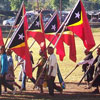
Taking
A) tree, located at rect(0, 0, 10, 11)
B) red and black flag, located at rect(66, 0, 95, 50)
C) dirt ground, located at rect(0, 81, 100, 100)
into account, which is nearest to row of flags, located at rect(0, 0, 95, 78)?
red and black flag, located at rect(66, 0, 95, 50)

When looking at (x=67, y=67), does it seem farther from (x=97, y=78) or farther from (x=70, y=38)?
(x=97, y=78)

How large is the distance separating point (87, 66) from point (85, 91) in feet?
2.82

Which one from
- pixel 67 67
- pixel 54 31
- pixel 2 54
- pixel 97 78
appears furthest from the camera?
pixel 67 67

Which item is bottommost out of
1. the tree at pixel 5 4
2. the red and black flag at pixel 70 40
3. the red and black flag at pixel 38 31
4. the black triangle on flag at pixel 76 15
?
the tree at pixel 5 4

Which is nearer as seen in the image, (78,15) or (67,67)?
(78,15)

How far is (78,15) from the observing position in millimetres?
13156

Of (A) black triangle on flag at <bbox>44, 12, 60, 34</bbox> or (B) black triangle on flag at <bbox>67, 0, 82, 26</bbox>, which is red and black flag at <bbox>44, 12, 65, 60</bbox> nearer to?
(A) black triangle on flag at <bbox>44, 12, 60, 34</bbox>

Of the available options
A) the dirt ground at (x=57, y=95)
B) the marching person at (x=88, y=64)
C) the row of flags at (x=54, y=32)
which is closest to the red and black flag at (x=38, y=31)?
the row of flags at (x=54, y=32)

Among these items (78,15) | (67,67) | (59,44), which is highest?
(78,15)

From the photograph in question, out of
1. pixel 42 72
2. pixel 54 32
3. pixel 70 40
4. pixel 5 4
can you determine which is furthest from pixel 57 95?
pixel 5 4

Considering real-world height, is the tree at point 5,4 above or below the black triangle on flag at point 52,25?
below

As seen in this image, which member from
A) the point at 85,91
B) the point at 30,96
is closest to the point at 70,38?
the point at 85,91

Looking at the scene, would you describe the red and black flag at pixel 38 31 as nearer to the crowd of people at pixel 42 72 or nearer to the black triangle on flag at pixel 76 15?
the crowd of people at pixel 42 72

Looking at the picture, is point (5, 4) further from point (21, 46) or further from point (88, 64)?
point (21, 46)
